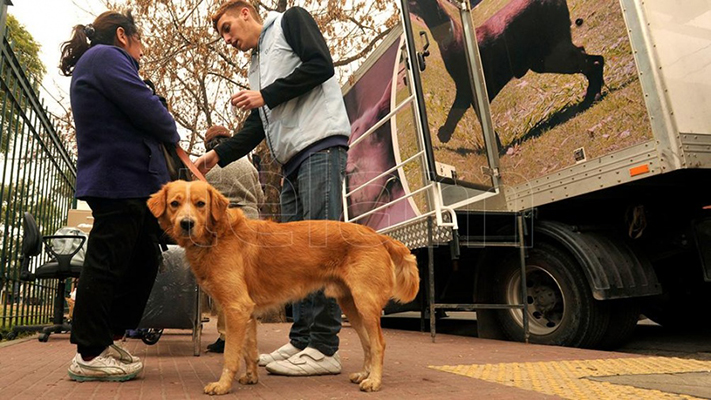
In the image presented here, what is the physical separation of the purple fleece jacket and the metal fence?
A: 2572 mm

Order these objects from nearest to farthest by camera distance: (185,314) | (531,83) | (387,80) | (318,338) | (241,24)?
(318,338) → (241,24) → (185,314) → (531,83) → (387,80)

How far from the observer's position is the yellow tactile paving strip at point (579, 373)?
3014 millimetres

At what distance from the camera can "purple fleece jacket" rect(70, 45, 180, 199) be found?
3326 mm

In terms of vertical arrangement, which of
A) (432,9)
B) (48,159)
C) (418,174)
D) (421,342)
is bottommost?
(421,342)

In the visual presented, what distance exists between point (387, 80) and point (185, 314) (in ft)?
14.4

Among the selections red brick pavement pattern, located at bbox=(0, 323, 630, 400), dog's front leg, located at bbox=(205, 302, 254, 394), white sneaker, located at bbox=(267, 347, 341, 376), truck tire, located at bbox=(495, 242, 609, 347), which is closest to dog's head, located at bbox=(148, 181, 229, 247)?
dog's front leg, located at bbox=(205, 302, 254, 394)

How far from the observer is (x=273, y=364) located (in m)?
3.66

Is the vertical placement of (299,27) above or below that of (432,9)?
below

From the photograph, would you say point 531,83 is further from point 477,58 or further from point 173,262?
point 173,262

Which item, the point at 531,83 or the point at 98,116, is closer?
the point at 98,116

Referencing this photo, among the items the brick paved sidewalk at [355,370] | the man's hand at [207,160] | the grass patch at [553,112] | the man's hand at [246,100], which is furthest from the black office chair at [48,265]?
the grass patch at [553,112]

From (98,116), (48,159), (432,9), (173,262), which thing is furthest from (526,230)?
(48,159)

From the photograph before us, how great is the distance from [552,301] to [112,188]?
4520mm

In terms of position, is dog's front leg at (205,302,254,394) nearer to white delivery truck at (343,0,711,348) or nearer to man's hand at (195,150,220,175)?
man's hand at (195,150,220,175)
